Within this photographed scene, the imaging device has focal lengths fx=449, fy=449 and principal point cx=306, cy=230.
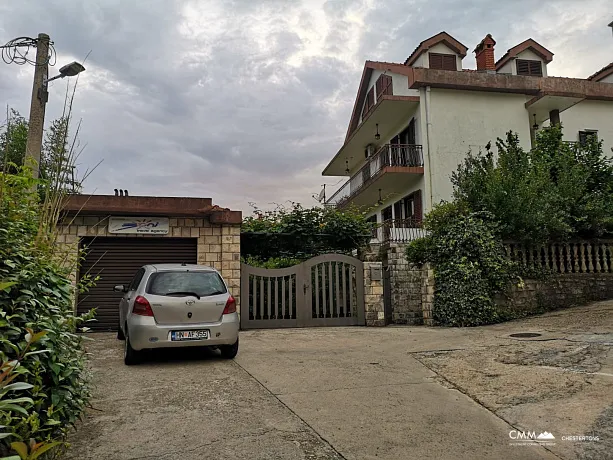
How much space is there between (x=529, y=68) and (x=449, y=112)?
19.6ft

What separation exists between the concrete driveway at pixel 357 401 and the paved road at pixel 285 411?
15mm

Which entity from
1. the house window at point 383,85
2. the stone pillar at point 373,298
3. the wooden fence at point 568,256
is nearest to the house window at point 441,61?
the house window at point 383,85

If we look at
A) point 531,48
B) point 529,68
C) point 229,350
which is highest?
point 531,48

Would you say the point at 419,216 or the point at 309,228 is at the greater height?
the point at 419,216

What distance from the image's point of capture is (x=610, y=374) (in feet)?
18.0

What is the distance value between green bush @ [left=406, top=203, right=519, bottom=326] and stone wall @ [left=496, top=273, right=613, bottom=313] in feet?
1.53

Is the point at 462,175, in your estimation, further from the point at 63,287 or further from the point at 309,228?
the point at 63,287

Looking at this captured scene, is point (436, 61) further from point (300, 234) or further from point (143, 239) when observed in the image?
point (143, 239)

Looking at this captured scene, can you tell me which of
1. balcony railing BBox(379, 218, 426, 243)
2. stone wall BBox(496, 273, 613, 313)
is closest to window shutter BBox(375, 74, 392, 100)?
balcony railing BBox(379, 218, 426, 243)

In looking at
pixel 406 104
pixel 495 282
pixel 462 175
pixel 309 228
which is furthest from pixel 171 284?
pixel 406 104

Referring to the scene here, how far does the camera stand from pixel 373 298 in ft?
37.9

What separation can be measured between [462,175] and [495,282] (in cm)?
340

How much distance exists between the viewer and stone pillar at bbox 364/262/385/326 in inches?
452

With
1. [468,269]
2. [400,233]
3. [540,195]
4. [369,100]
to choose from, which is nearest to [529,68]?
[369,100]
